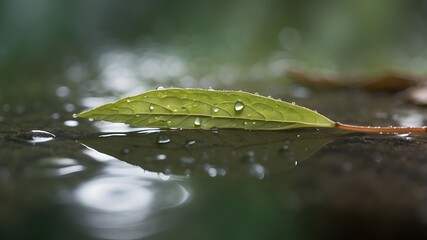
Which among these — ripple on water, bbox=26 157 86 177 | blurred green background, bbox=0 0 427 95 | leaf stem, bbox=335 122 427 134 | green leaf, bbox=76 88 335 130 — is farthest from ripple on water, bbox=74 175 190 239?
blurred green background, bbox=0 0 427 95

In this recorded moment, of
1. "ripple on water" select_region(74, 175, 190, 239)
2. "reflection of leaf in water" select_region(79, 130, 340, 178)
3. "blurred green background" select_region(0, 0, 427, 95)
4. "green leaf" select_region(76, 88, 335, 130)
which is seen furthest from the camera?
"blurred green background" select_region(0, 0, 427, 95)

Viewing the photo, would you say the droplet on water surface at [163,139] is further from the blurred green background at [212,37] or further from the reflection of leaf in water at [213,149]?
the blurred green background at [212,37]

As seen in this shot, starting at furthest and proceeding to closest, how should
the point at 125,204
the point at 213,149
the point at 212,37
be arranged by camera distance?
the point at 212,37
the point at 213,149
the point at 125,204

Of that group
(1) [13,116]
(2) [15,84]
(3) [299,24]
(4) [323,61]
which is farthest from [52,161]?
(3) [299,24]

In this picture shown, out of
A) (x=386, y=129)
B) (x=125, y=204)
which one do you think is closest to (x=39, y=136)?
(x=125, y=204)

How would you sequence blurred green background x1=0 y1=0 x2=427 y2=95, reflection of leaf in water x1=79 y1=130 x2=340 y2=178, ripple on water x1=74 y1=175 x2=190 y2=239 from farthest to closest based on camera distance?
blurred green background x1=0 y1=0 x2=427 y2=95
reflection of leaf in water x1=79 y1=130 x2=340 y2=178
ripple on water x1=74 y1=175 x2=190 y2=239

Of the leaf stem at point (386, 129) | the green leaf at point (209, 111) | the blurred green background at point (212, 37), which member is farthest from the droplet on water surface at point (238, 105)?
the blurred green background at point (212, 37)

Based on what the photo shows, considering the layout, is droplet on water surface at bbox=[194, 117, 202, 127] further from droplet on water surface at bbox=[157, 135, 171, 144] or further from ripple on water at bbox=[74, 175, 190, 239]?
ripple on water at bbox=[74, 175, 190, 239]

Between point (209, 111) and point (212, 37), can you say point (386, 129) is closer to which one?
point (209, 111)
